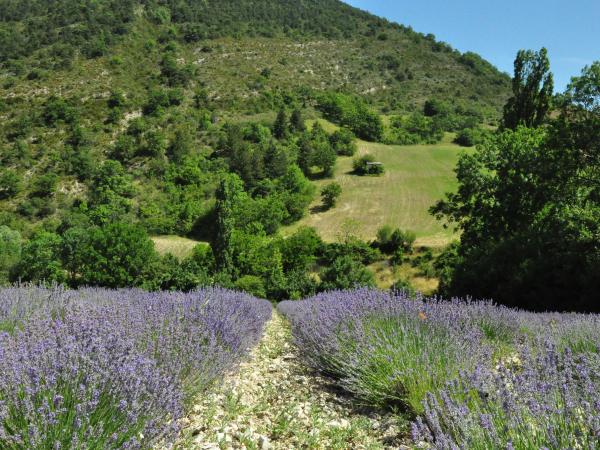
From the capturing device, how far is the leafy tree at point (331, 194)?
5566 cm

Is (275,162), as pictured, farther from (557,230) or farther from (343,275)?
(557,230)

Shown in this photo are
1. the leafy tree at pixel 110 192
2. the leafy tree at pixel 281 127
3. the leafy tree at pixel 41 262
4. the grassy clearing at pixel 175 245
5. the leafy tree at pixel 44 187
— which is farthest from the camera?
the leafy tree at pixel 281 127

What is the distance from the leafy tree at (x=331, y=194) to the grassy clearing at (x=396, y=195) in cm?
106

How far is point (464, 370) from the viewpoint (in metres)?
2.39

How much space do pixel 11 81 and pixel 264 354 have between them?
9441 cm

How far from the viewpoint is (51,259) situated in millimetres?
34031

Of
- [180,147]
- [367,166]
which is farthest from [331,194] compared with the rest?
[180,147]

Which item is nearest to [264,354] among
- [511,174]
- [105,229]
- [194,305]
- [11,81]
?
[194,305]

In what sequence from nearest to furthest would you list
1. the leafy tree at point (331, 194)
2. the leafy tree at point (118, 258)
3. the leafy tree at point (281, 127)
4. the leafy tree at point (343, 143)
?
the leafy tree at point (118, 258) → the leafy tree at point (331, 194) → the leafy tree at point (343, 143) → the leafy tree at point (281, 127)

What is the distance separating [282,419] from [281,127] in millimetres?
77465

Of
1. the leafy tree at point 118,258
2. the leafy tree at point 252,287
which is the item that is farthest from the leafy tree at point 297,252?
the leafy tree at point 252,287

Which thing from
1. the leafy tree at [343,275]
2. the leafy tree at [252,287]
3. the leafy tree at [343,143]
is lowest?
the leafy tree at [252,287]

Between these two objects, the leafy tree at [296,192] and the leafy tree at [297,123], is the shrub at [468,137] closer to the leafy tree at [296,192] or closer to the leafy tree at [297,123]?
the leafy tree at [297,123]

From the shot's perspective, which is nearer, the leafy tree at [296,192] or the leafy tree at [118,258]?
the leafy tree at [118,258]
